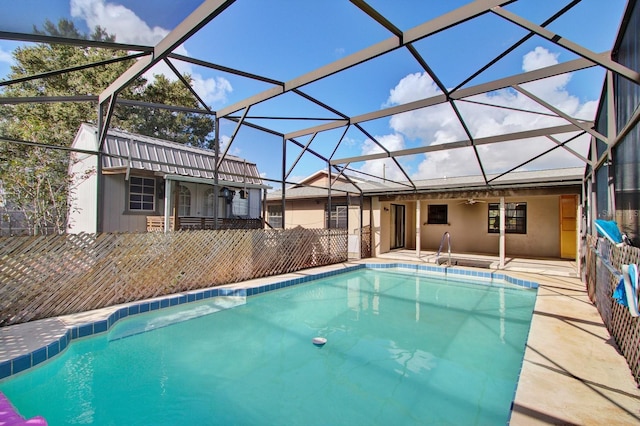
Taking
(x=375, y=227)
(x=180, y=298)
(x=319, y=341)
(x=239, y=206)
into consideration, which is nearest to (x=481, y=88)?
(x=319, y=341)

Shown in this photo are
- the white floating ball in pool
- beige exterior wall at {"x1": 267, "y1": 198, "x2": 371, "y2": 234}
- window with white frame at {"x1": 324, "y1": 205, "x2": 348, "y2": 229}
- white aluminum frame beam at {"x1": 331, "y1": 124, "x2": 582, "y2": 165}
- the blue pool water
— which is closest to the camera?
the blue pool water

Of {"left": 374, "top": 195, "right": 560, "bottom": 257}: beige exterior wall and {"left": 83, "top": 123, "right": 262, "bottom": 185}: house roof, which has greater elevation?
{"left": 83, "top": 123, "right": 262, "bottom": 185}: house roof

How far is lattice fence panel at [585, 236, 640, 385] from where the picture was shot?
297 cm

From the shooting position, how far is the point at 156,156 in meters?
11.4

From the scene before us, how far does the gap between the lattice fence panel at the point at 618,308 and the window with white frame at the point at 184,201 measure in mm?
11658

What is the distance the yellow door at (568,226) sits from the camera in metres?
11.6

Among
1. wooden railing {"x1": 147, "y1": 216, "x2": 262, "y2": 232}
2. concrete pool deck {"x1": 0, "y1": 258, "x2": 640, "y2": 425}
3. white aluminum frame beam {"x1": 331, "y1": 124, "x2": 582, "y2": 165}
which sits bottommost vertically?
concrete pool deck {"x1": 0, "y1": 258, "x2": 640, "y2": 425}

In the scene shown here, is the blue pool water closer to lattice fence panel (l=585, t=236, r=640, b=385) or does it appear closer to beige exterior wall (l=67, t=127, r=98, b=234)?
lattice fence panel (l=585, t=236, r=640, b=385)

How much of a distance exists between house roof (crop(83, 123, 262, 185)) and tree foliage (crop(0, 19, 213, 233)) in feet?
4.31

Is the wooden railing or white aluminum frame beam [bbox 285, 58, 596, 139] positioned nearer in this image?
white aluminum frame beam [bbox 285, 58, 596, 139]

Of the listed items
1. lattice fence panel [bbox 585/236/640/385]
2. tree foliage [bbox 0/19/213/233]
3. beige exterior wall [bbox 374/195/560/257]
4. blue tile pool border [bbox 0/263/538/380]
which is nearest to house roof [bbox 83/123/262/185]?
tree foliage [bbox 0/19/213/233]

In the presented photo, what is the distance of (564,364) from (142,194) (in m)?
11.5

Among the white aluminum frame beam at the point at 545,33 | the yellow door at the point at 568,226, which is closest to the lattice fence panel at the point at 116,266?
the white aluminum frame beam at the point at 545,33

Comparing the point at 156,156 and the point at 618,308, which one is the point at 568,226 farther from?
the point at 156,156
